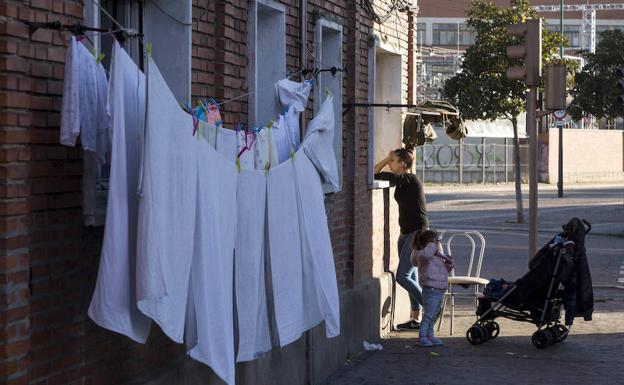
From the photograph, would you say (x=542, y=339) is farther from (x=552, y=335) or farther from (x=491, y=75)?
(x=491, y=75)

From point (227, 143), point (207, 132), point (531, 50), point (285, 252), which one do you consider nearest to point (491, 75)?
point (531, 50)

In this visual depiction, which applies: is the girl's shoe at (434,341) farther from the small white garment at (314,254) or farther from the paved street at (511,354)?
the small white garment at (314,254)

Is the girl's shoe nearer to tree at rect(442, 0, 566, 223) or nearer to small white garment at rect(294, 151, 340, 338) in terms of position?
small white garment at rect(294, 151, 340, 338)

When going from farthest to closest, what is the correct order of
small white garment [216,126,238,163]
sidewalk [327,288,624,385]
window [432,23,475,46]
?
window [432,23,475,46] → sidewalk [327,288,624,385] → small white garment [216,126,238,163]

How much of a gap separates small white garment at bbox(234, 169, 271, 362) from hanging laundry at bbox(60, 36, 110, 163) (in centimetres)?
162

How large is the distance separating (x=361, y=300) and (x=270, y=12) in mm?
3430

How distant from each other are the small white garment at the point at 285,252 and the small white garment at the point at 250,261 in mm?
183

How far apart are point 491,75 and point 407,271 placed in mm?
17952

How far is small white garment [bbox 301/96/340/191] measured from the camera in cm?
874

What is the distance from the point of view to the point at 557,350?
39.7 ft

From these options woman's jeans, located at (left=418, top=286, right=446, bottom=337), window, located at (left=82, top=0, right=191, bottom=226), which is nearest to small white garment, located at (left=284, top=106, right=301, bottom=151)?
window, located at (left=82, top=0, right=191, bottom=226)

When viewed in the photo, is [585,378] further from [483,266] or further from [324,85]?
[483,266]

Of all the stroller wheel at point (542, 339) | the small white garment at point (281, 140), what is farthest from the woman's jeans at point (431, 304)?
the small white garment at point (281, 140)

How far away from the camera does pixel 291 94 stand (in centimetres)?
915
